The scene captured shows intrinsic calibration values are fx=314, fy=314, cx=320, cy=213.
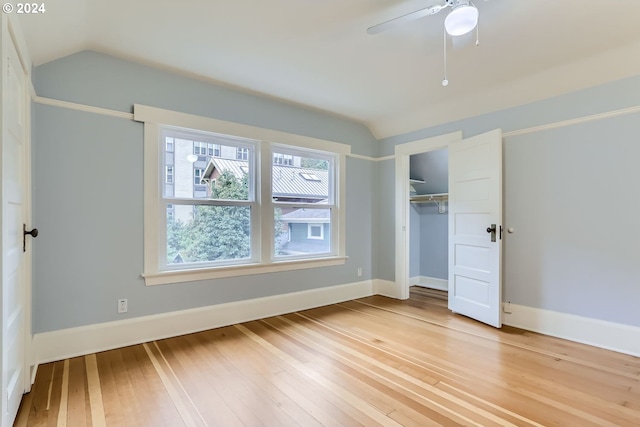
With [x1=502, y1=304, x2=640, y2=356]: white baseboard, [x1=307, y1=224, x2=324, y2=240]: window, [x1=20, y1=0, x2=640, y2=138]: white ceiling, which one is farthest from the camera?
[x1=307, y1=224, x2=324, y2=240]: window

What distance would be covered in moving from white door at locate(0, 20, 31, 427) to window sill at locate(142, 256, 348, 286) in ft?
3.22

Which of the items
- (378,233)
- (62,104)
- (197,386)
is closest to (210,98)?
(62,104)

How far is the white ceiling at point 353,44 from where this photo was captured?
2.04m

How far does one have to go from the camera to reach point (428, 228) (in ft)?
17.3

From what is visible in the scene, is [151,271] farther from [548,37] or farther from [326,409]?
[548,37]

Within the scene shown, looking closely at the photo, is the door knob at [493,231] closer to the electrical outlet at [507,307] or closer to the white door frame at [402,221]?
the electrical outlet at [507,307]

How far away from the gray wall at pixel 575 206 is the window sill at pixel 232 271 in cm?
209

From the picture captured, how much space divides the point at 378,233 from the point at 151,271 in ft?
9.87

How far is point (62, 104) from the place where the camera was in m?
2.45

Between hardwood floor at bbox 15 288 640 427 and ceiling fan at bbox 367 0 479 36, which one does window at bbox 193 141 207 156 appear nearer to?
hardwood floor at bbox 15 288 640 427

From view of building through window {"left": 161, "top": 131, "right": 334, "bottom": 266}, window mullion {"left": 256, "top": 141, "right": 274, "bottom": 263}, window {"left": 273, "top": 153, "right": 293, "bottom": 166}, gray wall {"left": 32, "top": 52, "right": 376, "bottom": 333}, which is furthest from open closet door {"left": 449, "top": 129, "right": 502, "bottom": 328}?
gray wall {"left": 32, "top": 52, "right": 376, "bottom": 333}

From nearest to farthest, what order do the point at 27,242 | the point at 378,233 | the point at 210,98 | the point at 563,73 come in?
the point at 27,242
the point at 563,73
the point at 210,98
the point at 378,233

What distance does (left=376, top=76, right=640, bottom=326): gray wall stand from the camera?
2.63 m

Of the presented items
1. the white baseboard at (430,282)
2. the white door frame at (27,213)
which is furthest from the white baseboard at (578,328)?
the white door frame at (27,213)
